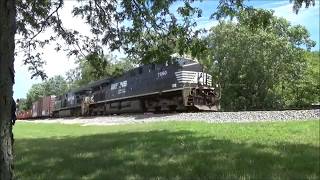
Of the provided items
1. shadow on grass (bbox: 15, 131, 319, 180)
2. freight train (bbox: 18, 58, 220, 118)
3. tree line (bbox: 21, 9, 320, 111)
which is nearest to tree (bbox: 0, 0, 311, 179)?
shadow on grass (bbox: 15, 131, 319, 180)

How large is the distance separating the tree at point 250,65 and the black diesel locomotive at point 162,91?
19759 mm

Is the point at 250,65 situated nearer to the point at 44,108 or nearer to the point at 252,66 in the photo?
the point at 252,66

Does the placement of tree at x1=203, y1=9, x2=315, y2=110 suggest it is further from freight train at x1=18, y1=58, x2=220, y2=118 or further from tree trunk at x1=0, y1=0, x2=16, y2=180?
tree trunk at x1=0, y1=0, x2=16, y2=180

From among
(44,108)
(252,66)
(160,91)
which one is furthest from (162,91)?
(44,108)

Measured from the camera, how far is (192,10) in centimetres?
1007

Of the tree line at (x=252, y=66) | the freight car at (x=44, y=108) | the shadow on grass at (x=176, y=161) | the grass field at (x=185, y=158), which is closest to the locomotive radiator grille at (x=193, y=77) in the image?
the grass field at (x=185, y=158)

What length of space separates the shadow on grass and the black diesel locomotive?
38.7 ft

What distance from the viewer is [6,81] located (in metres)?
4.89

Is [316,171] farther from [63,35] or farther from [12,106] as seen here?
[63,35]

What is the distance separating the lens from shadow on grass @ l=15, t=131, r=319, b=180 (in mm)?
7617

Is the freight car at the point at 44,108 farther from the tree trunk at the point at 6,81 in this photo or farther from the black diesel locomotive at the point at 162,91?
the tree trunk at the point at 6,81

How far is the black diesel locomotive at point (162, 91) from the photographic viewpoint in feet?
82.8

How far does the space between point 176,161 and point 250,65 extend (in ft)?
143

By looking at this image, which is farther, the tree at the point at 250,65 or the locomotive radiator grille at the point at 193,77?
the tree at the point at 250,65
